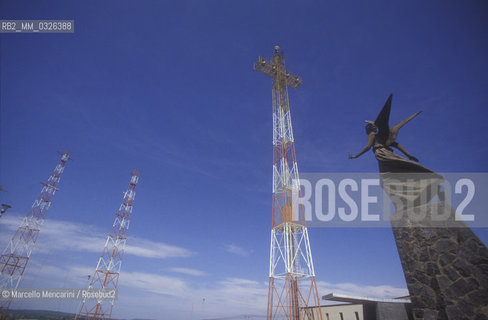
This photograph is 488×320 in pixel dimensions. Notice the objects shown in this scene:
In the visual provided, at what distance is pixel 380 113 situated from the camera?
5684mm

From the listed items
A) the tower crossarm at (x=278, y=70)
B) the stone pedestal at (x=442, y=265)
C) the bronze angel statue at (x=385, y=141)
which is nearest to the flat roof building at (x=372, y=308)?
the stone pedestal at (x=442, y=265)

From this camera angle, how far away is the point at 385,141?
18.9ft

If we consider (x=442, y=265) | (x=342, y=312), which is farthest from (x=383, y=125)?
(x=342, y=312)

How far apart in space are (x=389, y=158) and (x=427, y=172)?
750 mm

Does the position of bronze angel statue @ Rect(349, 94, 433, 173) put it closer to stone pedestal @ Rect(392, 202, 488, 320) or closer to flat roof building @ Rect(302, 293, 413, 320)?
stone pedestal @ Rect(392, 202, 488, 320)

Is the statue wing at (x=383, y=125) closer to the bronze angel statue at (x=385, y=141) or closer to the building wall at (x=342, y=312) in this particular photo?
the bronze angel statue at (x=385, y=141)

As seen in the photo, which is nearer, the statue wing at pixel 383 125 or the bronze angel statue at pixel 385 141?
the bronze angel statue at pixel 385 141

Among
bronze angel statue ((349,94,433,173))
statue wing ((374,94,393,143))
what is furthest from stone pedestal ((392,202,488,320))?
statue wing ((374,94,393,143))

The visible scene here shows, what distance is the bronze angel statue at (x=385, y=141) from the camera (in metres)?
5.29

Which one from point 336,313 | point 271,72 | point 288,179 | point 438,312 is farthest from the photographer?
point 271,72

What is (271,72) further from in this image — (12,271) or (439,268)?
(12,271)

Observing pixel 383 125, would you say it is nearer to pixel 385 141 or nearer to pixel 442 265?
pixel 385 141

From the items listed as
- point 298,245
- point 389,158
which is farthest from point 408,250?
point 298,245

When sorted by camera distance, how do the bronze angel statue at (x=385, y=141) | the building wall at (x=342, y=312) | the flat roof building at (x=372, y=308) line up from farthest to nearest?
the building wall at (x=342, y=312), the flat roof building at (x=372, y=308), the bronze angel statue at (x=385, y=141)
